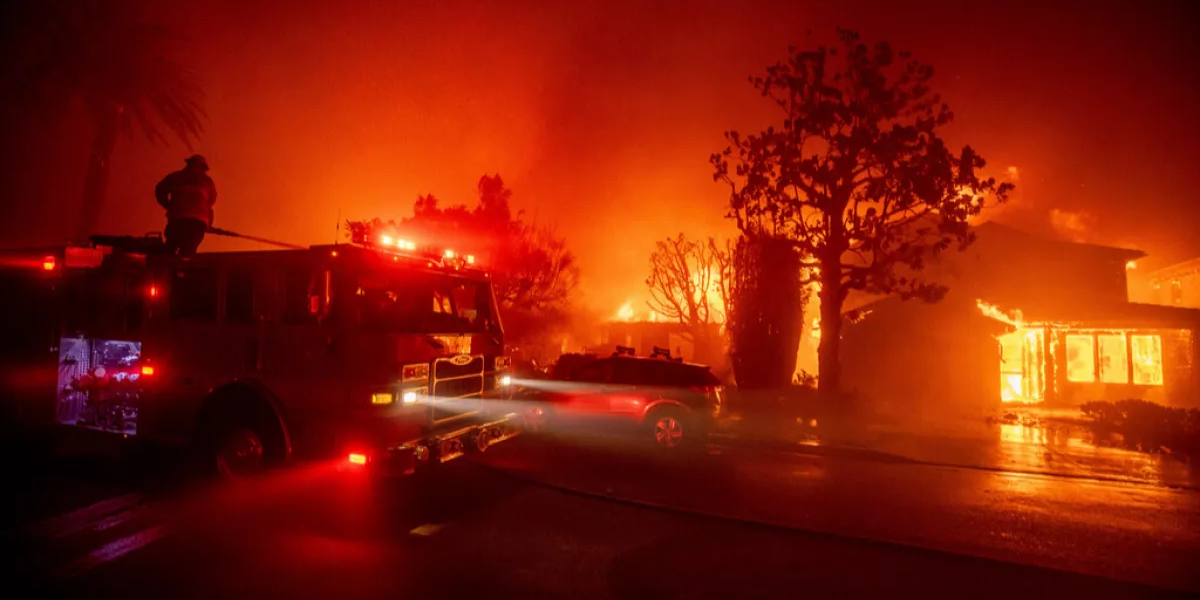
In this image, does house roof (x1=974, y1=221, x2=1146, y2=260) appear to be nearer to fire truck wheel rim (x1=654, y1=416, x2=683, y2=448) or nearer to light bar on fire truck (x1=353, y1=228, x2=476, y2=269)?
fire truck wheel rim (x1=654, y1=416, x2=683, y2=448)

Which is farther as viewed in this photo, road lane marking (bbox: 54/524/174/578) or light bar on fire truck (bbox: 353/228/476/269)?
light bar on fire truck (bbox: 353/228/476/269)

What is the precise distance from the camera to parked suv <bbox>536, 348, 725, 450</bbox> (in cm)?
1025

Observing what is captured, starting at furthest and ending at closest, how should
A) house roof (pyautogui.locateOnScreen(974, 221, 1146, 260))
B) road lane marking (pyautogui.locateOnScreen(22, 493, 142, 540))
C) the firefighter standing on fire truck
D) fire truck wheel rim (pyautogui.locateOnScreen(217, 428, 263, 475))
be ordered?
1. house roof (pyautogui.locateOnScreen(974, 221, 1146, 260))
2. the firefighter standing on fire truck
3. fire truck wheel rim (pyautogui.locateOnScreen(217, 428, 263, 475))
4. road lane marking (pyautogui.locateOnScreen(22, 493, 142, 540))

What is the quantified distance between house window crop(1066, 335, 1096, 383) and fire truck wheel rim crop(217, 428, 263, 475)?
24819 mm

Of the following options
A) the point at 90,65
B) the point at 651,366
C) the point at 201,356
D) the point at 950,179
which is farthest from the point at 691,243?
the point at 201,356

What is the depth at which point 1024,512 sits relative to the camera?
7547 millimetres

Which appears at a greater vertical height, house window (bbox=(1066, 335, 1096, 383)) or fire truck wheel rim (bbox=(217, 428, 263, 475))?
house window (bbox=(1066, 335, 1096, 383))

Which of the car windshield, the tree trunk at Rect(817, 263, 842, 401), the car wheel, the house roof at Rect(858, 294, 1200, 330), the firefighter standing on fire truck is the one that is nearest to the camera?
the car windshield

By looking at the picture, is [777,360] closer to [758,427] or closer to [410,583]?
[758,427]

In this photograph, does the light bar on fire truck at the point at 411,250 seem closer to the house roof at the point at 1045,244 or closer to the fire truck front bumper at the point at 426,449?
the fire truck front bumper at the point at 426,449

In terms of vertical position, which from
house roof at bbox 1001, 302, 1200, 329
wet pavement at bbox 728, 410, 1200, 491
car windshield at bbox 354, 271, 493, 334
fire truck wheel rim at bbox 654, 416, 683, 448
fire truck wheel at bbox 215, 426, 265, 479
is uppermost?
house roof at bbox 1001, 302, 1200, 329

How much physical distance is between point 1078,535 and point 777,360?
12.4 metres

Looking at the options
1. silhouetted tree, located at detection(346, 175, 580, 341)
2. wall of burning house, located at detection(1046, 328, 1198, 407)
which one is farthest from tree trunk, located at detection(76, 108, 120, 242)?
wall of burning house, located at detection(1046, 328, 1198, 407)

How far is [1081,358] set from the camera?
21766mm
